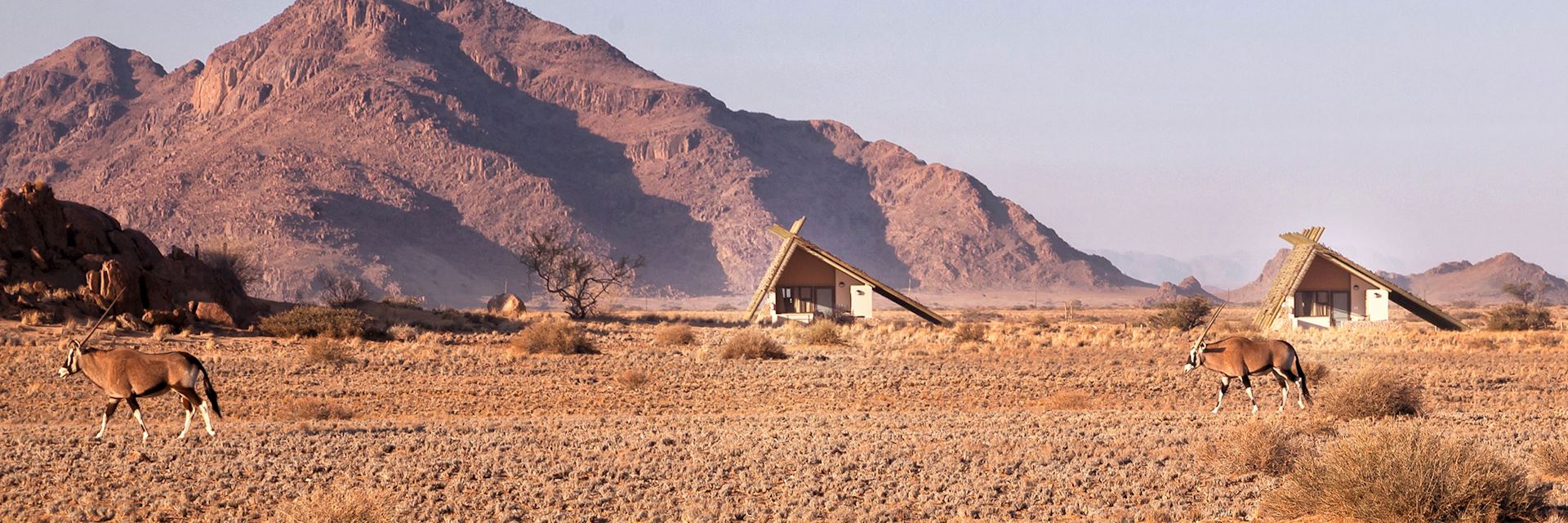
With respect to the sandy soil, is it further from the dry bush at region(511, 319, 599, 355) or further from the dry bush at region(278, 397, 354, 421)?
the dry bush at region(511, 319, 599, 355)

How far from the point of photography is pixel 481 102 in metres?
179

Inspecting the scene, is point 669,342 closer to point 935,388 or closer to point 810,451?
point 935,388

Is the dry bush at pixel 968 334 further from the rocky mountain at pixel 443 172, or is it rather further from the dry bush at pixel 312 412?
the rocky mountain at pixel 443 172

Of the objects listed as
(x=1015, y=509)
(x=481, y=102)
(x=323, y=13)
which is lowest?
(x=1015, y=509)

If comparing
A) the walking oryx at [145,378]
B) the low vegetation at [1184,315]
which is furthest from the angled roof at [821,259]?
the walking oryx at [145,378]

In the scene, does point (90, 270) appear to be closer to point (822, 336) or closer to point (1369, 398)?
point (822, 336)

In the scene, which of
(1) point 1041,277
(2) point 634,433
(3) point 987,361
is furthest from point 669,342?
(1) point 1041,277

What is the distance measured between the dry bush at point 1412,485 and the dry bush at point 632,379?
15397mm

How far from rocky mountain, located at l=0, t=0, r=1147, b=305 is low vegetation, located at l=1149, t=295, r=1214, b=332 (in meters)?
82.0

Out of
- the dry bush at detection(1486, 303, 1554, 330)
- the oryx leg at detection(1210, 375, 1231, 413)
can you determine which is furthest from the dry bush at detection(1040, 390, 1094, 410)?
the dry bush at detection(1486, 303, 1554, 330)

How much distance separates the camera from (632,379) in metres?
25.2

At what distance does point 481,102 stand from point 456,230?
39864mm

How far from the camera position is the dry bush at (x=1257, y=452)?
13359 millimetres

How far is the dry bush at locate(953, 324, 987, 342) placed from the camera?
132 ft
